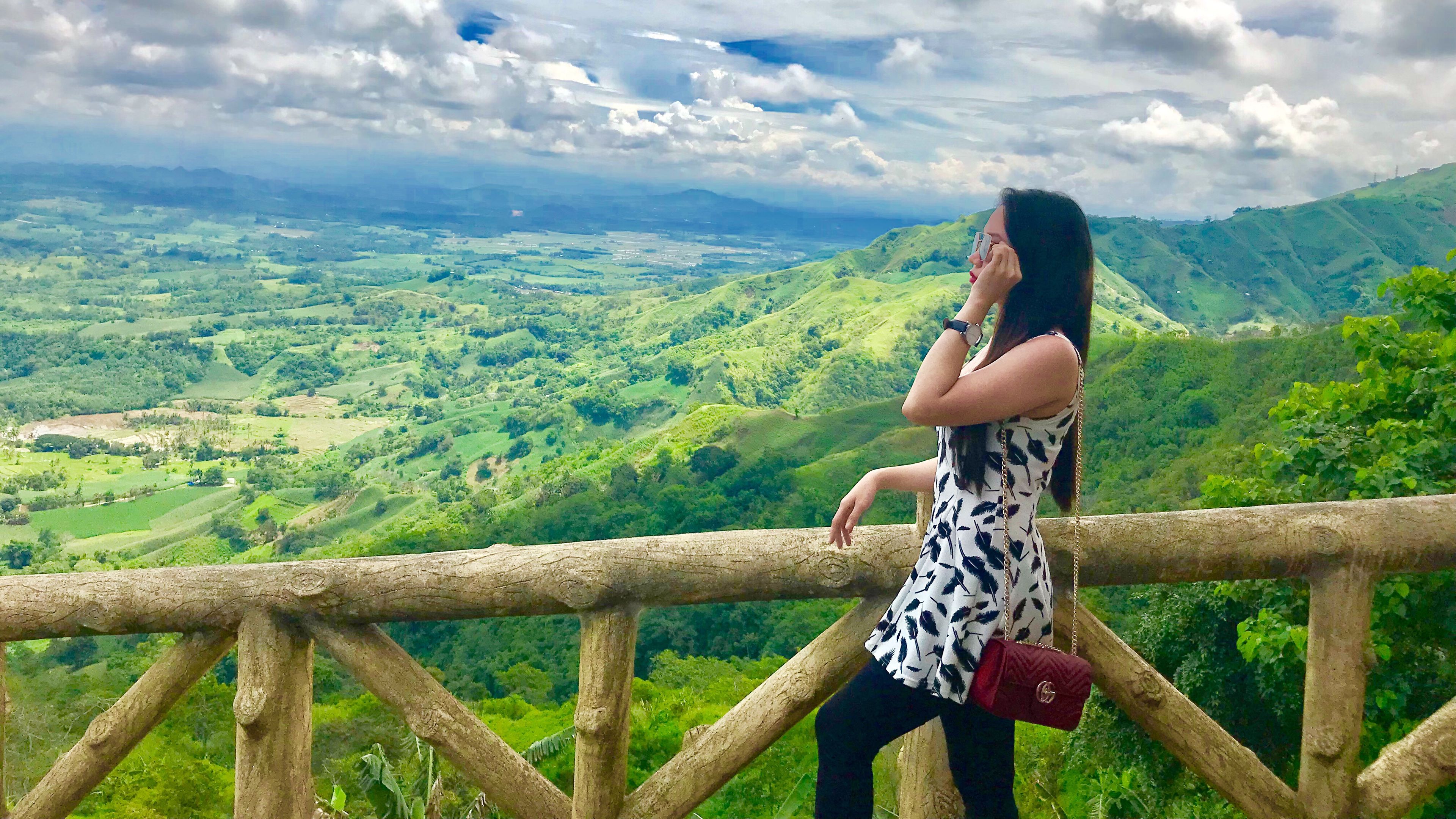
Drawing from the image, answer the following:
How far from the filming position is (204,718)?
83.0 ft

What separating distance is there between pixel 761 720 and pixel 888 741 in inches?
15.4

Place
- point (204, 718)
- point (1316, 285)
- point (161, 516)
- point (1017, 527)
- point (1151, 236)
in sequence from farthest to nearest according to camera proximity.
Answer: point (1151, 236) < point (1316, 285) < point (161, 516) < point (204, 718) < point (1017, 527)

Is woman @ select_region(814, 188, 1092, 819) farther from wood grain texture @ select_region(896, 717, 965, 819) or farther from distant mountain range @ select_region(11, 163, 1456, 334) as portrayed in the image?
distant mountain range @ select_region(11, 163, 1456, 334)

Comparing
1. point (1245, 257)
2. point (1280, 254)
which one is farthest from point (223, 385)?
point (1280, 254)

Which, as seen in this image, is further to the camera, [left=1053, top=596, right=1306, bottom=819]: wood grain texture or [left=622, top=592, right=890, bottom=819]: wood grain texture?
[left=1053, top=596, right=1306, bottom=819]: wood grain texture

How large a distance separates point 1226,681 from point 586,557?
18.4 m

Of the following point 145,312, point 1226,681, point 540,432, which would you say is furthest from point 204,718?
point 145,312

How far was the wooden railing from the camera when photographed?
237 cm

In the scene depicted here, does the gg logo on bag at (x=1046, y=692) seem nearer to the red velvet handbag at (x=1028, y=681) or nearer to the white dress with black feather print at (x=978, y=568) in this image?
the red velvet handbag at (x=1028, y=681)

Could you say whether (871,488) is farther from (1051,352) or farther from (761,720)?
(761,720)

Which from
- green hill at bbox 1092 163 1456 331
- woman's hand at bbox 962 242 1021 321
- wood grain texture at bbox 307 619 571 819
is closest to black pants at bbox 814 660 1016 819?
wood grain texture at bbox 307 619 571 819

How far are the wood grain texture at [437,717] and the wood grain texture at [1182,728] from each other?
1.46 meters

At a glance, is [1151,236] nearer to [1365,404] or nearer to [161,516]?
[161,516]

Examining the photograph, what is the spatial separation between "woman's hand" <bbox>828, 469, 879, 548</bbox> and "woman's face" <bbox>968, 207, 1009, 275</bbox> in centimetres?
54
